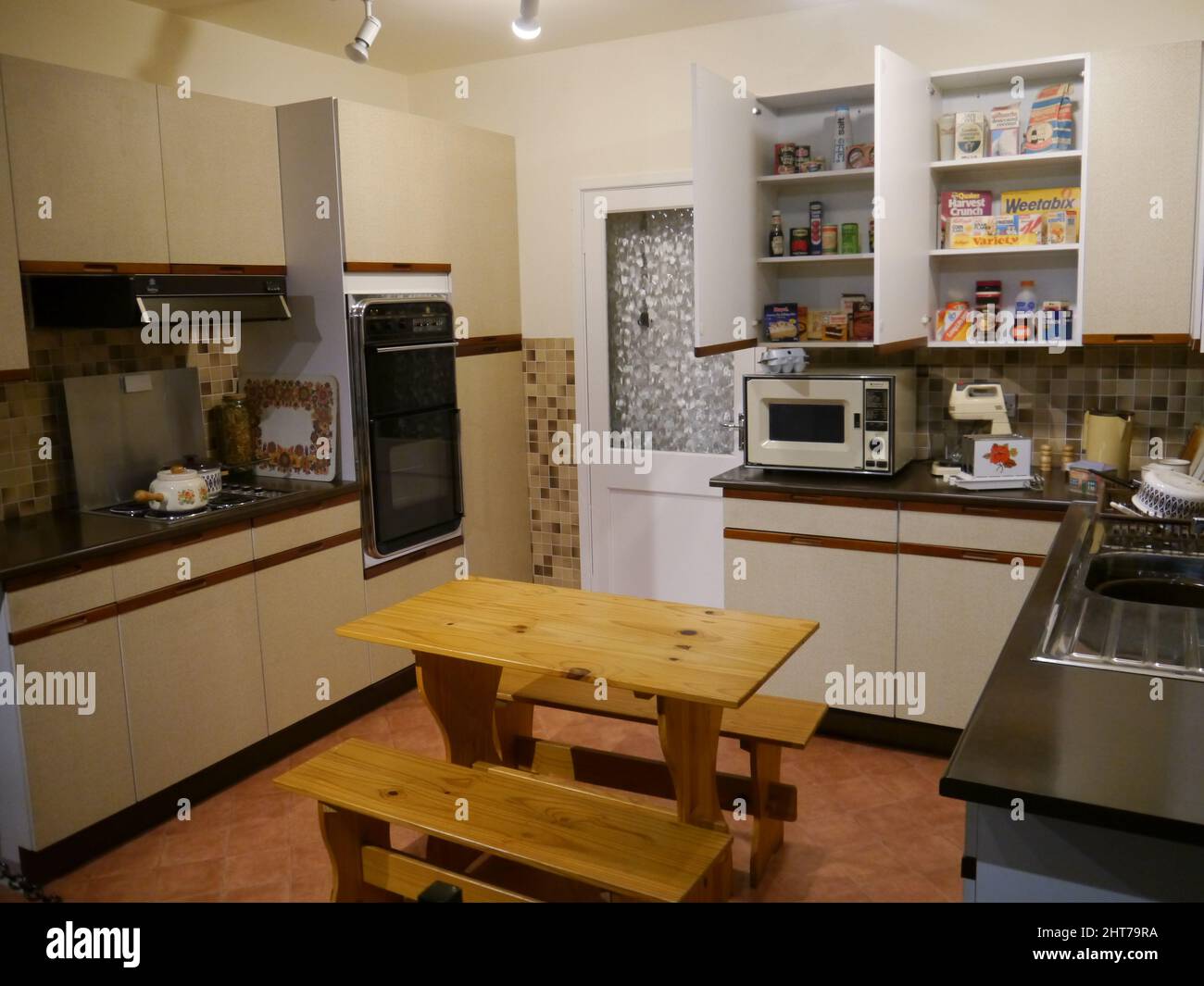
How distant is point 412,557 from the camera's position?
433 cm

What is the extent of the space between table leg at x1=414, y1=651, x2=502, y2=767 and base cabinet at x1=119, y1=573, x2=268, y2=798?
0.93 m

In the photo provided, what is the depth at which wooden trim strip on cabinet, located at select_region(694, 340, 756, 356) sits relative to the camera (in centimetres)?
360

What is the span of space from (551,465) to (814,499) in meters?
1.68

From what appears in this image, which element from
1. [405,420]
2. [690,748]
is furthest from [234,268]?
[690,748]

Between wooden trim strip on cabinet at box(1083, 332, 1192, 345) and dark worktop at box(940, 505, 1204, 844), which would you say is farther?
wooden trim strip on cabinet at box(1083, 332, 1192, 345)

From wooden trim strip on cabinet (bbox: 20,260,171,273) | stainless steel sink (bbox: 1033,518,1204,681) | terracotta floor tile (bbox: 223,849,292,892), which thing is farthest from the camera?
wooden trim strip on cabinet (bbox: 20,260,171,273)

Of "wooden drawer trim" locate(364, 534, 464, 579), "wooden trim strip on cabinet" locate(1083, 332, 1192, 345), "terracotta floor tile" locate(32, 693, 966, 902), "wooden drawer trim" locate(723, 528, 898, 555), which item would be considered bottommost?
"terracotta floor tile" locate(32, 693, 966, 902)

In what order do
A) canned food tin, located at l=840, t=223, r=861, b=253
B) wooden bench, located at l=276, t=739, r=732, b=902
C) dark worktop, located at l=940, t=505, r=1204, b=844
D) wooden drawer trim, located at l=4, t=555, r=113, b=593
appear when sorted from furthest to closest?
canned food tin, located at l=840, t=223, r=861, b=253
wooden drawer trim, located at l=4, t=555, r=113, b=593
wooden bench, located at l=276, t=739, r=732, b=902
dark worktop, located at l=940, t=505, r=1204, b=844

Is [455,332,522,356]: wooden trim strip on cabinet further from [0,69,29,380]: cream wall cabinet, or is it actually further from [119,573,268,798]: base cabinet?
[0,69,29,380]: cream wall cabinet

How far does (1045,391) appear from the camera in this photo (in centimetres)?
391

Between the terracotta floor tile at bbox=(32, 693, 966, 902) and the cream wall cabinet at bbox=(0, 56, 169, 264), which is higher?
the cream wall cabinet at bbox=(0, 56, 169, 264)

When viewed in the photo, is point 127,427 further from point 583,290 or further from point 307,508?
point 583,290

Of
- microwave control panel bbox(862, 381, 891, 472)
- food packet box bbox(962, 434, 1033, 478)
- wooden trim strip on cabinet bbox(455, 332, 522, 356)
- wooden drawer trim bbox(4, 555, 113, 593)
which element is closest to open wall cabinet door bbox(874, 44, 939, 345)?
microwave control panel bbox(862, 381, 891, 472)
